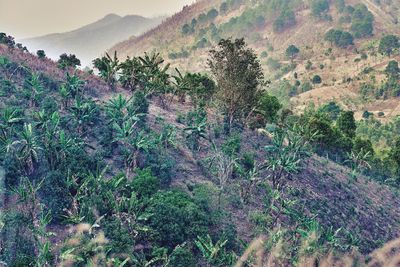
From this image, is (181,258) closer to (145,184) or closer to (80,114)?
(145,184)

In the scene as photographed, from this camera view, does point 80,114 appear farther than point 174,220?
Yes

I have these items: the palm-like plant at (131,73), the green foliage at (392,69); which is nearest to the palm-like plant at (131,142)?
the palm-like plant at (131,73)

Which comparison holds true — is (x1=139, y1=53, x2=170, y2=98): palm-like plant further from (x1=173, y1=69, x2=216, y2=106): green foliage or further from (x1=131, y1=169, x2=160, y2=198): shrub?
(x1=131, y1=169, x2=160, y2=198): shrub

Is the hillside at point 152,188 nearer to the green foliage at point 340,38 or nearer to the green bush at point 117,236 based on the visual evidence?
the green bush at point 117,236

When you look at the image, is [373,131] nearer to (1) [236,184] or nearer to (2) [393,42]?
(2) [393,42]

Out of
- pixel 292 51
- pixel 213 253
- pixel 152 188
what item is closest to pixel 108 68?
pixel 152 188

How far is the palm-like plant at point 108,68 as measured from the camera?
58969 millimetres

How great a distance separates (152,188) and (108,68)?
93.5 feet

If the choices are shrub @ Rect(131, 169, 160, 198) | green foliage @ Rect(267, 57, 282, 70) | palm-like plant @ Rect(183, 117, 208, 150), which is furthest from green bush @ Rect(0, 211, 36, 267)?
green foliage @ Rect(267, 57, 282, 70)

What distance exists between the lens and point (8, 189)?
1314 inches

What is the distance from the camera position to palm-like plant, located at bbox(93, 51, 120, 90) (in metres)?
59.0

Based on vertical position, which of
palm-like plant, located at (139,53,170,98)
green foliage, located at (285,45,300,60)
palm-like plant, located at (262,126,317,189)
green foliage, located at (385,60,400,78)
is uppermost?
palm-like plant, located at (139,53,170,98)

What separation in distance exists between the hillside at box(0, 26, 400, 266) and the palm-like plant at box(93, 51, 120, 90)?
799 mm

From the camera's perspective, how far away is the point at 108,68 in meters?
59.1
